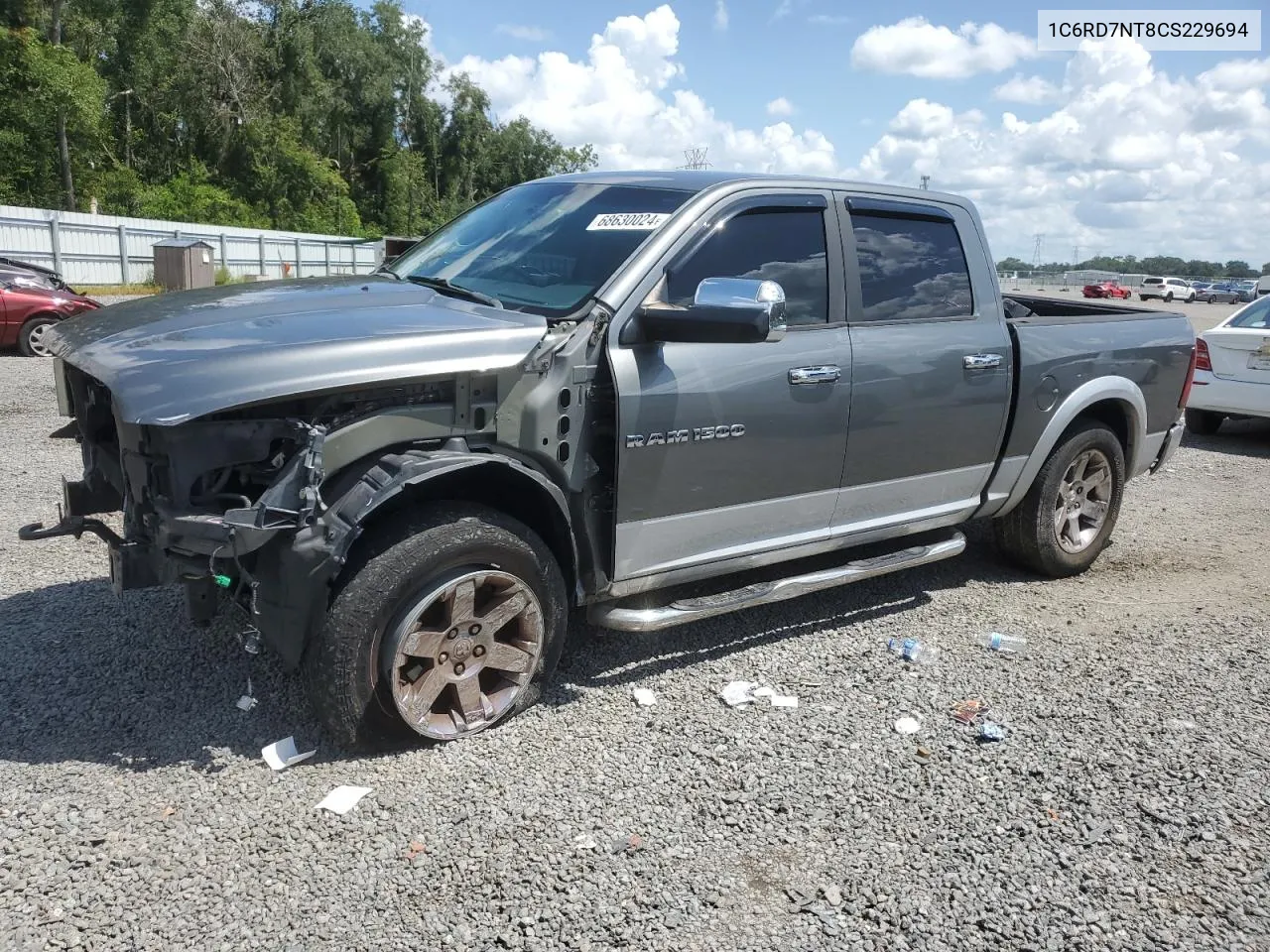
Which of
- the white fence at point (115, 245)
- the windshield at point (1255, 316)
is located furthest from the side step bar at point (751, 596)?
the white fence at point (115, 245)

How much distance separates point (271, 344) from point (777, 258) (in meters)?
2.11

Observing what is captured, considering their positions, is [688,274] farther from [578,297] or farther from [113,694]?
[113,694]

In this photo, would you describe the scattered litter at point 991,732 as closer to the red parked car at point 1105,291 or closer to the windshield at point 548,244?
the windshield at point 548,244

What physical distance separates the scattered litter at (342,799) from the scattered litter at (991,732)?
2272 mm

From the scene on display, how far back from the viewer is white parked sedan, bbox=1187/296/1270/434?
395 inches

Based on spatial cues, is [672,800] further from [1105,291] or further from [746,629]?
[1105,291]

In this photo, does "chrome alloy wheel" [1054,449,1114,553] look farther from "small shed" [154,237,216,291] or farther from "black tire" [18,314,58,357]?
"small shed" [154,237,216,291]

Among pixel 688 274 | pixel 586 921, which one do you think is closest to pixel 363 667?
pixel 586 921

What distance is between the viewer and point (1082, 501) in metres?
5.68

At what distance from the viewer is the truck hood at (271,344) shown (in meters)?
2.83

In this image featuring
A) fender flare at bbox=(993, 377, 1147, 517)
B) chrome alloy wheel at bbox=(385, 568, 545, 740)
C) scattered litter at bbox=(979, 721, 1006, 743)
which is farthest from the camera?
fender flare at bbox=(993, 377, 1147, 517)

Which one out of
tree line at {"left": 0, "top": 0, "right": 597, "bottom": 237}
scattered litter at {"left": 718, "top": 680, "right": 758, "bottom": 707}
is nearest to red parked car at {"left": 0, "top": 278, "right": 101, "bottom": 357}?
scattered litter at {"left": 718, "top": 680, "right": 758, "bottom": 707}

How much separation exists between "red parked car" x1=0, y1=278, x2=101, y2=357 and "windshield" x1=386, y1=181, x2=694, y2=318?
11.5 meters

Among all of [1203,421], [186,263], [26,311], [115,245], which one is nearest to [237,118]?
[115,245]
